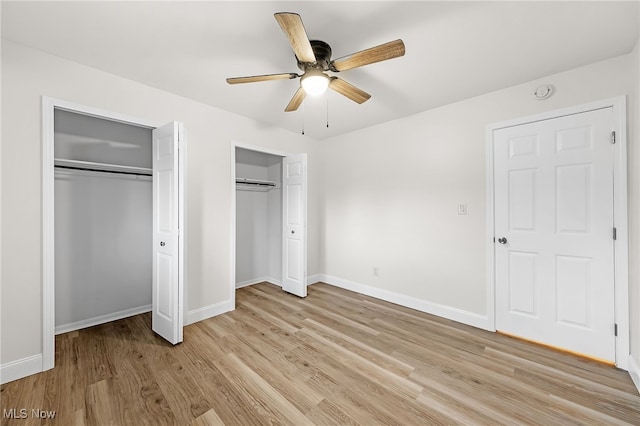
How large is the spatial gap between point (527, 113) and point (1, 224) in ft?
15.6

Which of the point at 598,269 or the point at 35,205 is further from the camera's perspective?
the point at 598,269

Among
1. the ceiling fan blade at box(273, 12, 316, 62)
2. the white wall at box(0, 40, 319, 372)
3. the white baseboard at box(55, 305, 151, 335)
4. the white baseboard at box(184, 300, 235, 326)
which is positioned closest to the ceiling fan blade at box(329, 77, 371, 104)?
the ceiling fan blade at box(273, 12, 316, 62)

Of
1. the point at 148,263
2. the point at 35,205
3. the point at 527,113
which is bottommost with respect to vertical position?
the point at 148,263

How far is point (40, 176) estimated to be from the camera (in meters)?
2.09

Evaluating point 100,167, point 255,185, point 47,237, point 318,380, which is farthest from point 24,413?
point 255,185

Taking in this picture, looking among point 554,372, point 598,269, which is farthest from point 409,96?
point 554,372

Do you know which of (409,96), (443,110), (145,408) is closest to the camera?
(145,408)

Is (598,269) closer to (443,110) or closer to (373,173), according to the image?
(443,110)

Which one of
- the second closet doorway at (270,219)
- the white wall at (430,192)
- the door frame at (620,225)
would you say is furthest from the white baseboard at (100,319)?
the door frame at (620,225)

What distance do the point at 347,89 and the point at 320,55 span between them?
0.37 metres

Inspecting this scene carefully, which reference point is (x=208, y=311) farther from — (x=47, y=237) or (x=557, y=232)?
(x=557, y=232)

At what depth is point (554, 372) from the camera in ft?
6.93

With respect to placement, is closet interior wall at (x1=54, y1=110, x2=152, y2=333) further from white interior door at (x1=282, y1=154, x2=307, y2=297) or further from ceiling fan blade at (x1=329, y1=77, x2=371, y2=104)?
ceiling fan blade at (x1=329, y1=77, x2=371, y2=104)

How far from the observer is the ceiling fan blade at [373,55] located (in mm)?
1563
